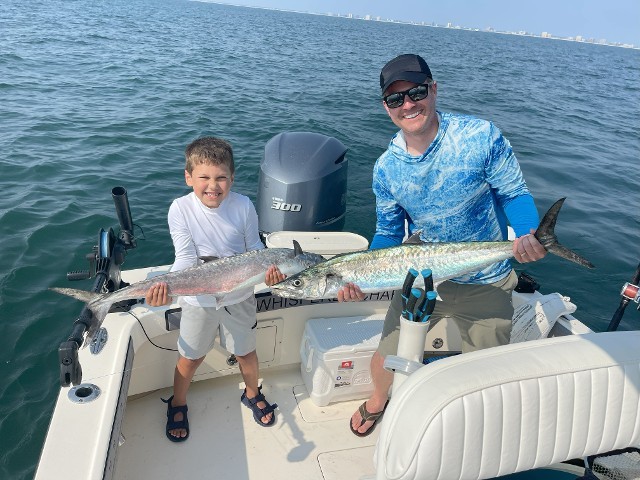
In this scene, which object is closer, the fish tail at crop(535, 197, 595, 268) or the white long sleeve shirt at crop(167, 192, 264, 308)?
the fish tail at crop(535, 197, 595, 268)

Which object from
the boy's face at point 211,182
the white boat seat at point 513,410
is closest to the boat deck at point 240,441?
the white boat seat at point 513,410

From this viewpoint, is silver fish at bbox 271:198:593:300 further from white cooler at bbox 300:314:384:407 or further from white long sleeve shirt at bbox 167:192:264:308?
white cooler at bbox 300:314:384:407

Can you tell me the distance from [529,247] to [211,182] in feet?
6.09

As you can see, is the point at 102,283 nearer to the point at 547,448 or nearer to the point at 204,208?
the point at 204,208

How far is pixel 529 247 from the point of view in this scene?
233cm

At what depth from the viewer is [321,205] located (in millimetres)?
4723

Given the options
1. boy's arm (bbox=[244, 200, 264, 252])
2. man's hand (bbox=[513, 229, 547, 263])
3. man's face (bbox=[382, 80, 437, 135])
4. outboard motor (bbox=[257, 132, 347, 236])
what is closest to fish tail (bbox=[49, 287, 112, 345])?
boy's arm (bbox=[244, 200, 264, 252])

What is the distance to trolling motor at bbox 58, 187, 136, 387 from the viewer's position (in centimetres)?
216

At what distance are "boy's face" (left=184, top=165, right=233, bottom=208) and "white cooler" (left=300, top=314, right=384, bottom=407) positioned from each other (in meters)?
1.31

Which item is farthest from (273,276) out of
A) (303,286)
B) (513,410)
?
(513,410)

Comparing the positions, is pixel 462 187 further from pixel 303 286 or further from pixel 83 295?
pixel 83 295

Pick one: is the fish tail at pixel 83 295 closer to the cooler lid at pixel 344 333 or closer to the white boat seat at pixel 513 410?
the cooler lid at pixel 344 333

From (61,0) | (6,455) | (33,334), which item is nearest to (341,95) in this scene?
(33,334)

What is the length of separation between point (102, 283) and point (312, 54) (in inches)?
1136
